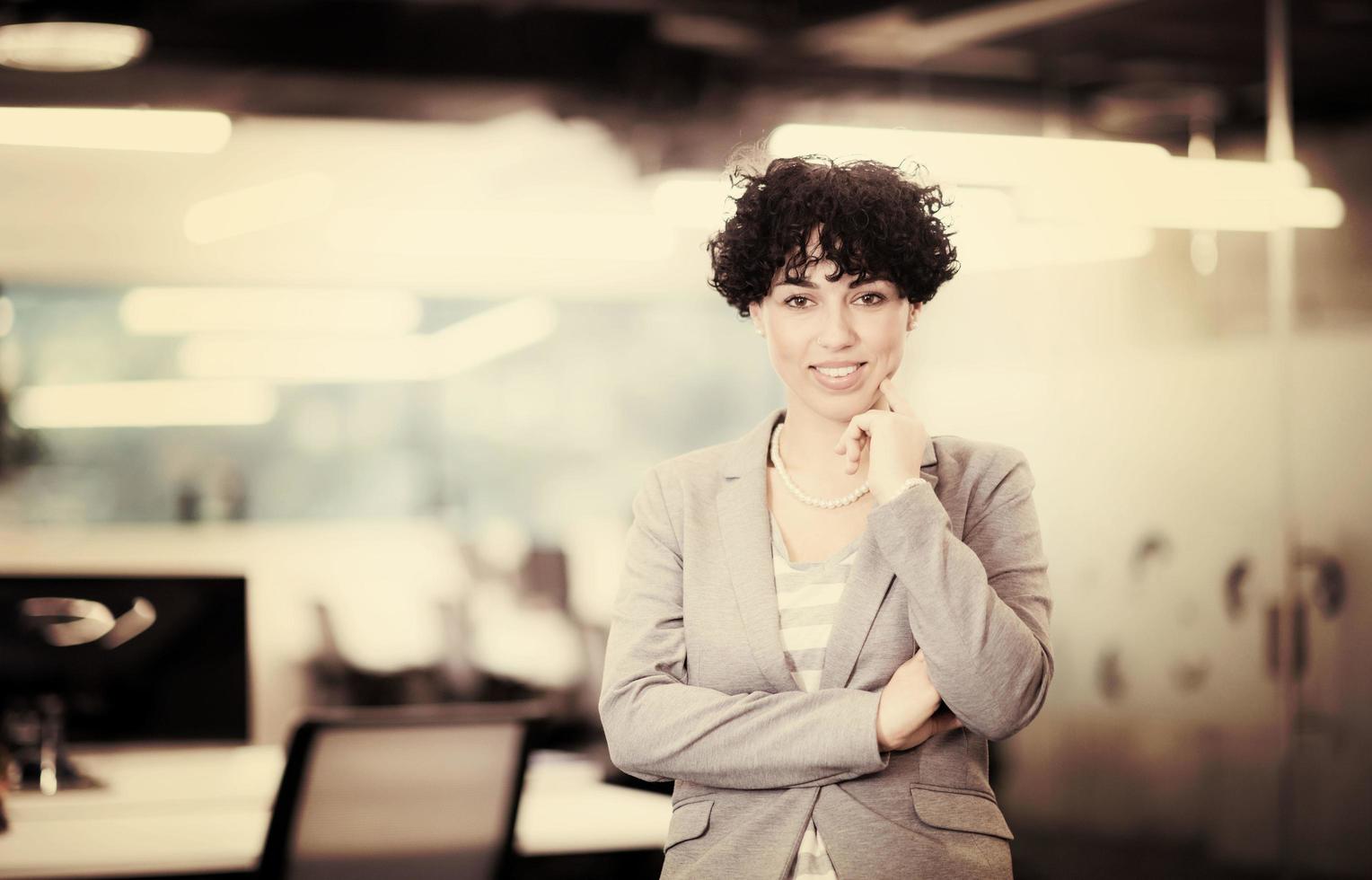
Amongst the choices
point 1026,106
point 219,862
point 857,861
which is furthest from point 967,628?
point 1026,106

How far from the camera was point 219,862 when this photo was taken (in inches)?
98.9

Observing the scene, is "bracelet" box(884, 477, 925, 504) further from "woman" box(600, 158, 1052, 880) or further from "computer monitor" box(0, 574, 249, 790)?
"computer monitor" box(0, 574, 249, 790)

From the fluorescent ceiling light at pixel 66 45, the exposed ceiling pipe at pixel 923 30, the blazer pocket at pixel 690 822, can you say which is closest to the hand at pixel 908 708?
the blazer pocket at pixel 690 822

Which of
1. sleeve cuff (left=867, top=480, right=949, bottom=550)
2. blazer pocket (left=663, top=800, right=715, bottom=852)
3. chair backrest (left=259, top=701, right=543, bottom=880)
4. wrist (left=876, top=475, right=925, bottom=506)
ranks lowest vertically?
chair backrest (left=259, top=701, right=543, bottom=880)

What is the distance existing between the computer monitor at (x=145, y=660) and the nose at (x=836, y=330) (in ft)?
6.70

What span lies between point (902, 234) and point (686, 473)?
0.41 m

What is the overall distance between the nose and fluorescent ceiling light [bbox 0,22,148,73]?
159 inches

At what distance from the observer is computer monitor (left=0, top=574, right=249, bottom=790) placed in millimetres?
3270

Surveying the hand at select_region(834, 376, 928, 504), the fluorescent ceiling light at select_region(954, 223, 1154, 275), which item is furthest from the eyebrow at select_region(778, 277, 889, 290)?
the fluorescent ceiling light at select_region(954, 223, 1154, 275)

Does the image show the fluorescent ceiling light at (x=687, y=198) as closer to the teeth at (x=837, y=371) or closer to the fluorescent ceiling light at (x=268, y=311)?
the fluorescent ceiling light at (x=268, y=311)

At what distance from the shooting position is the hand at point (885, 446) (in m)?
1.60

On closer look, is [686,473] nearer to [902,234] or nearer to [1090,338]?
[902,234]

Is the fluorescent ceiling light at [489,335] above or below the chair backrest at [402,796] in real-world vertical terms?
above

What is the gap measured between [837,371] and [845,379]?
13 mm
